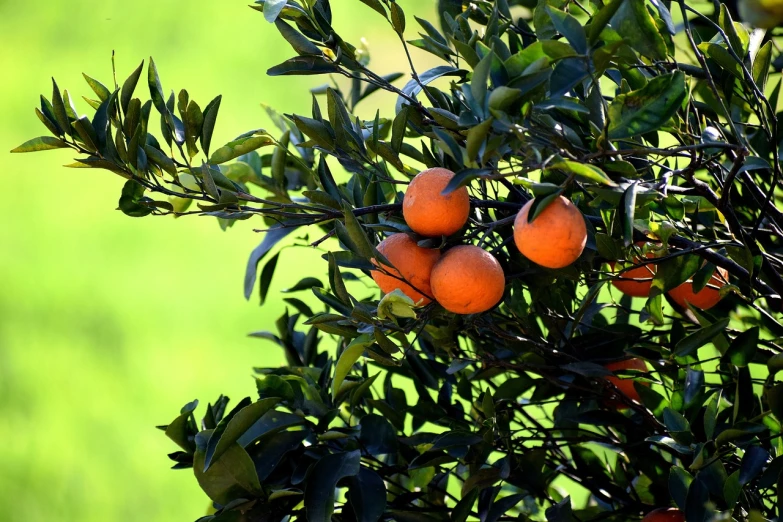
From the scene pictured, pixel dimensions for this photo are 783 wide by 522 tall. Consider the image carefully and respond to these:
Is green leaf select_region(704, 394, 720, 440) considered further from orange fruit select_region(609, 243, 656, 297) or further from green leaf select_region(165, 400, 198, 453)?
green leaf select_region(165, 400, 198, 453)

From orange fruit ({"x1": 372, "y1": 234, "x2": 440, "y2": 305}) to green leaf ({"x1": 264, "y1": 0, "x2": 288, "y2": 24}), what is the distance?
0.18 meters

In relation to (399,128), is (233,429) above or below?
below

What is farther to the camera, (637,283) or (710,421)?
(637,283)

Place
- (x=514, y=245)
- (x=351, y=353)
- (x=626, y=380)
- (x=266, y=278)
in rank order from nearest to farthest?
(x=351, y=353)
(x=514, y=245)
(x=626, y=380)
(x=266, y=278)

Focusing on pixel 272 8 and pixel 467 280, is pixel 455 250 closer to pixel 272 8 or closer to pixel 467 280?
pixel 467 280

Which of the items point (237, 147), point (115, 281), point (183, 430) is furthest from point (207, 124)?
point (115, 281)

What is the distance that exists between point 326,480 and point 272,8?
0.35 m

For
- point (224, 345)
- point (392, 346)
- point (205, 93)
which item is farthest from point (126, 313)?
point (392, 346)

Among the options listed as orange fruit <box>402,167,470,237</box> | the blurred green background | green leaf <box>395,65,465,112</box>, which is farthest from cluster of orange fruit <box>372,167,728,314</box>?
the blurred green background

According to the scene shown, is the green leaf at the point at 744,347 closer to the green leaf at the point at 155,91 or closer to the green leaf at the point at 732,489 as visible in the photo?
the green leaf at the point at 732,489

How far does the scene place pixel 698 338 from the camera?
0.63 metres

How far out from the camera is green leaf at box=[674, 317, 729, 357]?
2.02 ft

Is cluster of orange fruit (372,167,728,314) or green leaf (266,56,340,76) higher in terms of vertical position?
green leaf (266,56,340,76)

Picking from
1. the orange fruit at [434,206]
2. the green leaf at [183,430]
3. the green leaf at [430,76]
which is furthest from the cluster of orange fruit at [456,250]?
the green leaf at [183,430]
